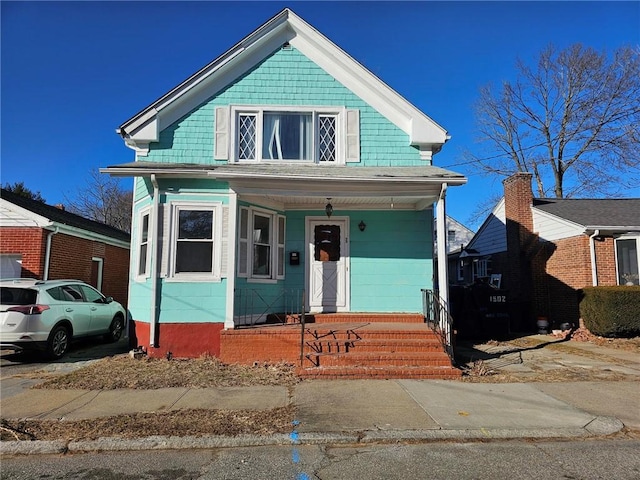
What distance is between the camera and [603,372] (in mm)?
7926

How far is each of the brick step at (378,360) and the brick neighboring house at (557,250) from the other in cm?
754

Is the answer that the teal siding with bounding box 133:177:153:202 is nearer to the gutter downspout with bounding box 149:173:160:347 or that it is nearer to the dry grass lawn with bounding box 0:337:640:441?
the gutter downspout with bounding box 149:173:160:347

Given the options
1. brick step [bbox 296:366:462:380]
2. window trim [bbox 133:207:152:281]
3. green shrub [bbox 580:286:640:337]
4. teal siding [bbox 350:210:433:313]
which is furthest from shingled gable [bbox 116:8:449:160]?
green shrub [bbox 580:286:640:337]

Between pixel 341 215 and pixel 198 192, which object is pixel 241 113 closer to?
pixel 198 192

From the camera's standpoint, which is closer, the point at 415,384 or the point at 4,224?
the point at 415,384

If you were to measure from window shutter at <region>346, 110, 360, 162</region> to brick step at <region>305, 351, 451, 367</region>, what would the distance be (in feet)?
15.7

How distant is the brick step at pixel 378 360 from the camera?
7527mm

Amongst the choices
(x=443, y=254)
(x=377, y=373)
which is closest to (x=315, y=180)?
(x=443, y=254)

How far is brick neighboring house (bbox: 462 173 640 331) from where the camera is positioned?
1342cm

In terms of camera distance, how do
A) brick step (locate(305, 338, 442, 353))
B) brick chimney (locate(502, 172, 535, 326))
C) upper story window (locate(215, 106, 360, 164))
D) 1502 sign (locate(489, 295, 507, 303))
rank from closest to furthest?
brick step (locate(305, 338, 442, 353))
upper story window (locate(215, 106, 360, 164))
1502 sign (locate(489, 295, 507, 303))
brick chimney (locate(502, 172, 535, 326))

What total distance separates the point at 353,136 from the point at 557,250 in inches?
354

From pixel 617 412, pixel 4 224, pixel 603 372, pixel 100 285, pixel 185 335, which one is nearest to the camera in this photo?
pixel 617 412

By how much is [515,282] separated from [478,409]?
11679mm

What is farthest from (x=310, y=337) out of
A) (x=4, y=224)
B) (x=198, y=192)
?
(x=4, y=224)
